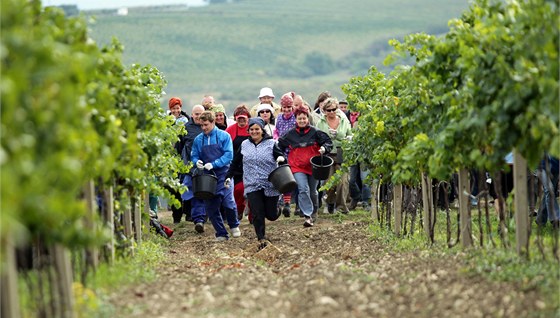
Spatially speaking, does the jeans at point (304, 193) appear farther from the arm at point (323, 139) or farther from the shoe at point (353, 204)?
the shoe at point (353, 204)

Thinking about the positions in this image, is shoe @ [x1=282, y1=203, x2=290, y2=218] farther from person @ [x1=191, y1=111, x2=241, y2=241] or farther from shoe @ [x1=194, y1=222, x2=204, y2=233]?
person @ [x1=191, y1=111, x2=241, y2=241]

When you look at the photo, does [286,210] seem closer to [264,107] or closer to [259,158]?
[264,107]

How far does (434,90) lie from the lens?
1266 centimetres

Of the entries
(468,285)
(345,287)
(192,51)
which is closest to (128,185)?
(345,287)

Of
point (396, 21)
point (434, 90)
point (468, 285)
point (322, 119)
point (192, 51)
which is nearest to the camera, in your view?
point (468, 285)

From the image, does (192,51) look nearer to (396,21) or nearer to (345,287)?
(396,21)

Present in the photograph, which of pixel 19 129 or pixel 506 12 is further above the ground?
pixel 506 12

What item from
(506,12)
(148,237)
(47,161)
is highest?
(506,12)

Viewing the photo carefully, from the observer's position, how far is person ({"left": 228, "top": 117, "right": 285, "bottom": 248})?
1752 cm

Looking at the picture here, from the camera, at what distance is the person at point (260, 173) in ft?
57.5

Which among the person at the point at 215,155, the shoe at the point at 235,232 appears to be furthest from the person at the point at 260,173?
the shoe at the point at 235,232

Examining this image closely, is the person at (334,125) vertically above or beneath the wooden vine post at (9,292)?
above

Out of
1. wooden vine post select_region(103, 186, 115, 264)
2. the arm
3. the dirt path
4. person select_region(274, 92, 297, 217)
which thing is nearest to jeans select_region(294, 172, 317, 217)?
the arm

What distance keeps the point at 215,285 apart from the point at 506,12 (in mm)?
3693
